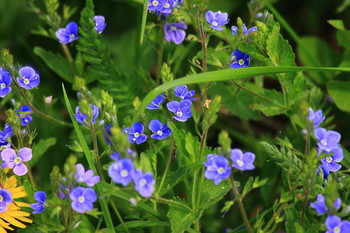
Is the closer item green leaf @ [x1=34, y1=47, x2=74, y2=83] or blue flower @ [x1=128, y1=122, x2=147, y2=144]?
blue flower @ [x1=128, y1=122, x2=147, y2=144]

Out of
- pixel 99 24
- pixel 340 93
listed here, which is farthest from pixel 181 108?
pixel 340 93

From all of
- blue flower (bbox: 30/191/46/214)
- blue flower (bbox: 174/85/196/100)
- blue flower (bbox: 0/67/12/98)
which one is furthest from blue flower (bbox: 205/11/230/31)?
blue flower (bbox: 30/191/46/214)

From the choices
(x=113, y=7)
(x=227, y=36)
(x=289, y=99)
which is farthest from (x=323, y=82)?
(x=113, y=7)

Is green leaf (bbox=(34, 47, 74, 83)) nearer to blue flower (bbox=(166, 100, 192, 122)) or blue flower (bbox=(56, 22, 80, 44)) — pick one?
blue flower (bbox=(56, 22, 80, 44))

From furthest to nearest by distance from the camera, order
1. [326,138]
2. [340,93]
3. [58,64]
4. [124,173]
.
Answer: [58,64], [340,93], [326,138], [124,173]

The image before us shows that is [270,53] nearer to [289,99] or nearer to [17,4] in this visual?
[289,99]

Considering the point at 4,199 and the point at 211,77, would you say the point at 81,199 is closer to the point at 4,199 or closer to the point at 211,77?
the point at 4,199

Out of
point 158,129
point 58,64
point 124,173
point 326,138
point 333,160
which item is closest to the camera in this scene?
point 124,173
